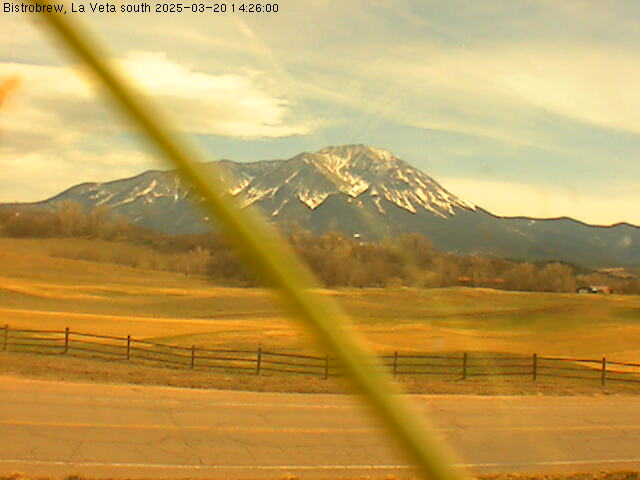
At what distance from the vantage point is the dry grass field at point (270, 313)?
141 ft

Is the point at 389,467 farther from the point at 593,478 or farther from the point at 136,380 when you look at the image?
the point at 136,380

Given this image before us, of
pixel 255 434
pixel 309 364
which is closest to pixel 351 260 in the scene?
pixel 309 364

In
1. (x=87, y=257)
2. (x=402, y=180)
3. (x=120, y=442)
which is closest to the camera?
(x=120, y=442)

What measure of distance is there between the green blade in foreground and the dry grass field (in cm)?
3470

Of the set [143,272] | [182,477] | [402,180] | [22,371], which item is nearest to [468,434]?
[182,477]

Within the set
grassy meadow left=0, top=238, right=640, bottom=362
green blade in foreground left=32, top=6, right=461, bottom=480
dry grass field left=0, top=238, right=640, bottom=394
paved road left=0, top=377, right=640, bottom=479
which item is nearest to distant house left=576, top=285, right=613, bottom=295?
dry grass field left=0, top=238, right=640, bottom=394

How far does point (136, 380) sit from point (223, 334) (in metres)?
20.3

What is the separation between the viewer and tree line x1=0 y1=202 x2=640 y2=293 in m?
91.9

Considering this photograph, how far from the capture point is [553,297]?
83.0 m

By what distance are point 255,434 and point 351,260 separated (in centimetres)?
8781

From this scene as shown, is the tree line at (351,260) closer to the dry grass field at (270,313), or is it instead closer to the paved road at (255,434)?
the dry grass field at (270,313)

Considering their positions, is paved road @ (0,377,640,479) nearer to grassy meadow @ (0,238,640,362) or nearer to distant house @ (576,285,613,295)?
grassy meadow @ (0,238,640,362)

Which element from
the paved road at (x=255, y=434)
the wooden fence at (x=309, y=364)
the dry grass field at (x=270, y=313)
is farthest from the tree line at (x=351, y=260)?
the paved road at (x=255, y=434)

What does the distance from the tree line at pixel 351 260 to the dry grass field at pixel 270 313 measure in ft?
18.6
